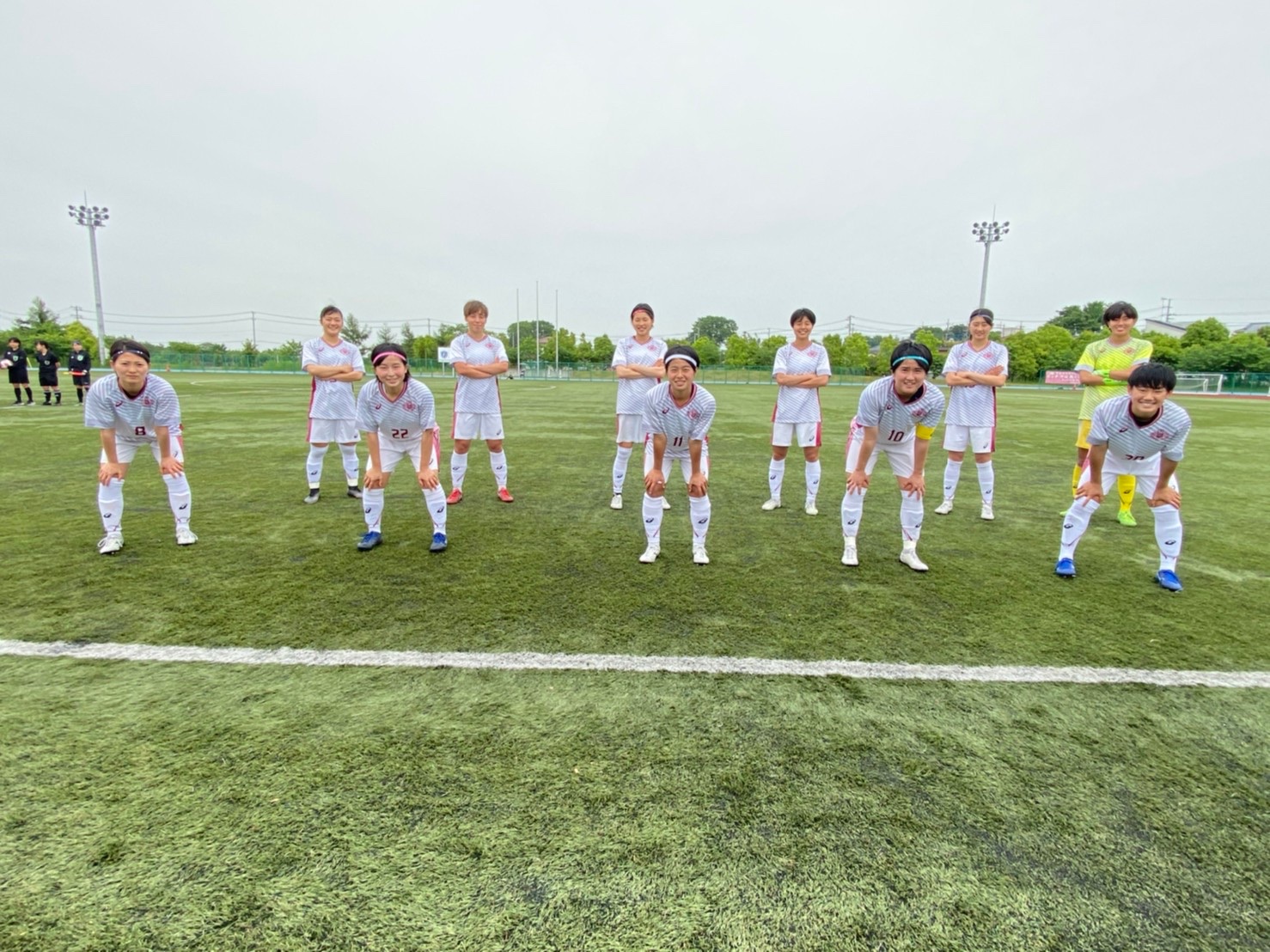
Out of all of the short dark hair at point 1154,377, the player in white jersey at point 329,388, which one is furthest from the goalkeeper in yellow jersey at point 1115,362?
the player in white jersey at point 329,388

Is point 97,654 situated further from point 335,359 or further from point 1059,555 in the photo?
point 1059,555

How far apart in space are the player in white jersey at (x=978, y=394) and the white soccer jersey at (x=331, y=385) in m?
6.42

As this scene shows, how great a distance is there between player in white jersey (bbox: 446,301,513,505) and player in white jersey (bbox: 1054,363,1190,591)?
17.6 ft

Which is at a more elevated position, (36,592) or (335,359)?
(335,359)

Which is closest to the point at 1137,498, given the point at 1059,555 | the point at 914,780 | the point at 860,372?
the point at 1059,555

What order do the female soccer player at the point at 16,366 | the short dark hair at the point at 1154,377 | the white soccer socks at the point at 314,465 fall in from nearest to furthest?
1. the short dark hair at the point at 1154,377
2. the white soccer socks at the point at 314,465
3. the female soccer player at the point at 16,366

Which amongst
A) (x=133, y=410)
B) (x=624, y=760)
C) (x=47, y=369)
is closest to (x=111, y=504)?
(x=133, y=410)

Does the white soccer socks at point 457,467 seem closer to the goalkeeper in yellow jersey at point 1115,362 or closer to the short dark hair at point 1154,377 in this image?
the short dark hair at point 1154,377

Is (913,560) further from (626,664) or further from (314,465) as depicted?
(314,465)

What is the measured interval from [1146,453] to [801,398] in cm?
289

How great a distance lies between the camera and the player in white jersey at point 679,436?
4.43 m

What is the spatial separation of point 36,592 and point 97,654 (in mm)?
1363

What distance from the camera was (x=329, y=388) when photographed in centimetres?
664

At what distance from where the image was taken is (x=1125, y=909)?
5.76 feet
